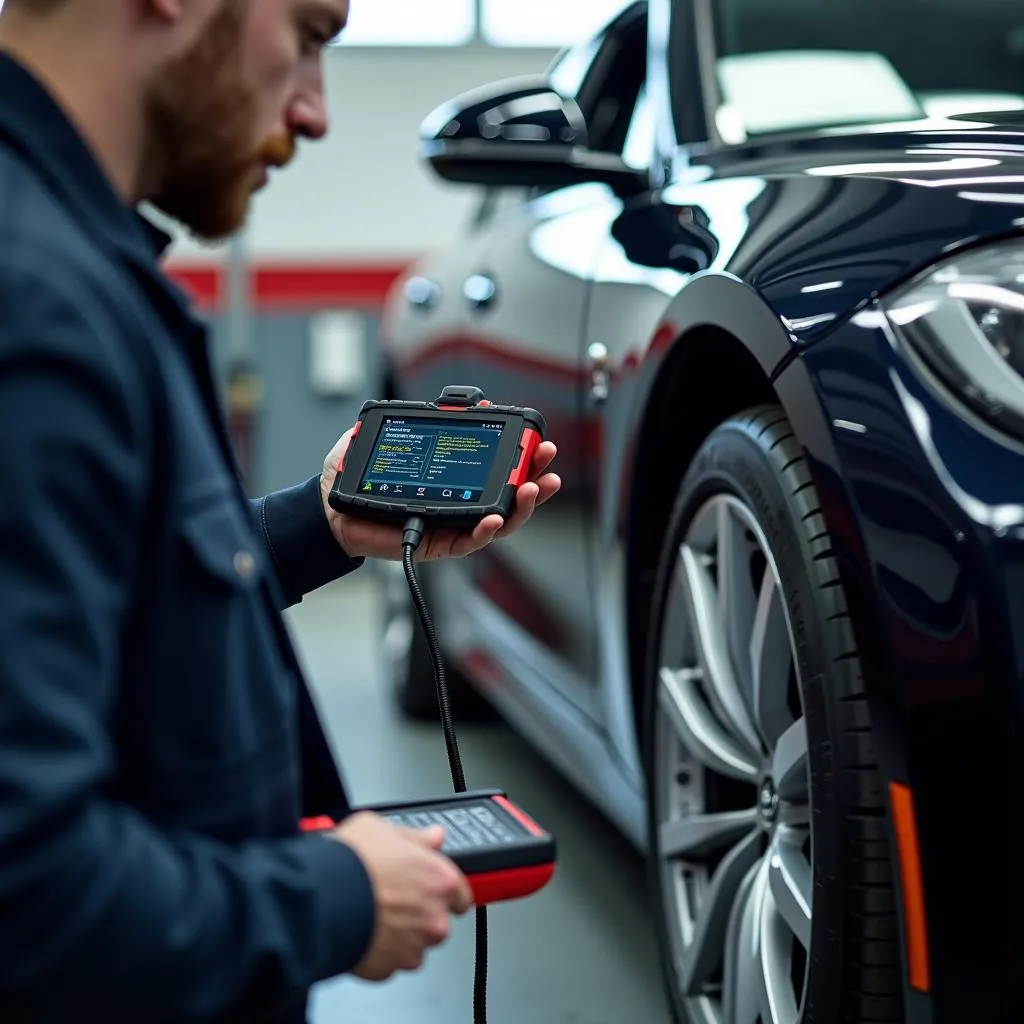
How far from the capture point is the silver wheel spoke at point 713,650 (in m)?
1.42

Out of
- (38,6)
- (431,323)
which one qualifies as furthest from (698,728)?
(431,323)

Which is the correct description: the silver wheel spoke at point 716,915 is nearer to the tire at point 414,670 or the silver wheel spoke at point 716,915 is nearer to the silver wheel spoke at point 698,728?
the silver wheel spoke at point 698,728

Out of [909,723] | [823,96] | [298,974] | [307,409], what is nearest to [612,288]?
[823,96]

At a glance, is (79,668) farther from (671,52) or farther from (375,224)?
(375,224)

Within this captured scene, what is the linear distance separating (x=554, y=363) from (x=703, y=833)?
75 cm

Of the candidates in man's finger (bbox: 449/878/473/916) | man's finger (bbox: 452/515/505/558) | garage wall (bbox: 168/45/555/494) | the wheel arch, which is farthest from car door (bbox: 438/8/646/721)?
garage wall (bbox: 168/45/555/494)

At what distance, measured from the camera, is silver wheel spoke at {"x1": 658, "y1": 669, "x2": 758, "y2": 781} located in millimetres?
1428

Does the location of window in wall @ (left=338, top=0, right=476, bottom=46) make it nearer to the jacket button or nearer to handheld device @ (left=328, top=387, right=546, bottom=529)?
handheld device @ (left=328, top=387, right=546, bottom=529)

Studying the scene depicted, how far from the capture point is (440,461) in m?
1.24

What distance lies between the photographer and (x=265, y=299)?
6.43 metres

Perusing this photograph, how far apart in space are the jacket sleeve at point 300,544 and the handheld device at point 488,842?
0.33m

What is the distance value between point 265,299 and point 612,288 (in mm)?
4826

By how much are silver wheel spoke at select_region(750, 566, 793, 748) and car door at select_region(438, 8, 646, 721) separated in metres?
0.55

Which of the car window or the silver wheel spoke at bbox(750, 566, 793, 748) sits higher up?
the car window
